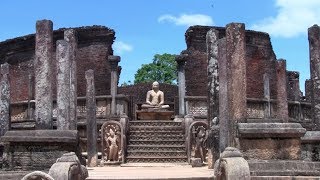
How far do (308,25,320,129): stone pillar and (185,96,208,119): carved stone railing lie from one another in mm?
6779

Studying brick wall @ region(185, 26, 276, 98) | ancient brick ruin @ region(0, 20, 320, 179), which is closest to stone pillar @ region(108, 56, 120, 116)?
ancient brick ruin @ region(0, 20, 320, 179)

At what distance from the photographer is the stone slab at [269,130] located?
→ 28.1 ft

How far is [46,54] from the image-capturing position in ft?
33.5

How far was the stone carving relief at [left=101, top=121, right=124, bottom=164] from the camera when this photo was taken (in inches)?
574

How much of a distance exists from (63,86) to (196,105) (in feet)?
31.6

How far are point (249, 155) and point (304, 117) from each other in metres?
13.9

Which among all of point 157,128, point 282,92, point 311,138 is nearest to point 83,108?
point 157,128

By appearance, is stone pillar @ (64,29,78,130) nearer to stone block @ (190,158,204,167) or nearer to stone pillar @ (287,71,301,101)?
stone block @ (190,158,204,167)

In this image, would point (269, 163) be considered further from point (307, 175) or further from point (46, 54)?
point (46, 54)

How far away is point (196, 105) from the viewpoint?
1980 centimetres

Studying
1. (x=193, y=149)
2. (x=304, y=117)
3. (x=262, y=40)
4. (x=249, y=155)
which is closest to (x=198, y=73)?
(x=262, y=40)

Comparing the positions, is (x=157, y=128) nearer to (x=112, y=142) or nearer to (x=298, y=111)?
(x=112, y=142)

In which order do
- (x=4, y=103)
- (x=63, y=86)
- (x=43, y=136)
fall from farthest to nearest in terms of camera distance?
(x=4, y=103) < (x=63, y=86) < (x=43, y=136)

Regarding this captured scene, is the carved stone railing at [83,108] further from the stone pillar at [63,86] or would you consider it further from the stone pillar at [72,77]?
the stone pillar at [63,86]
